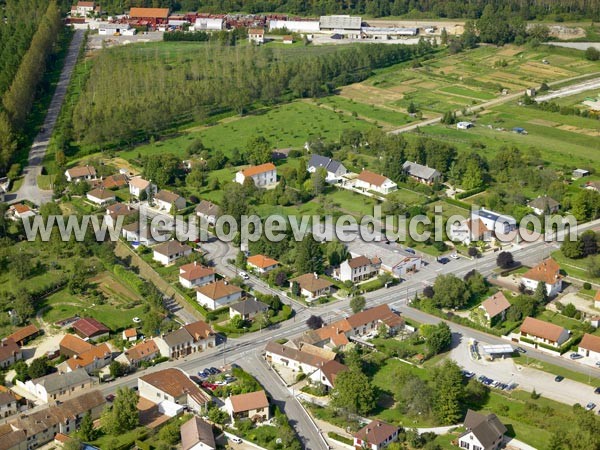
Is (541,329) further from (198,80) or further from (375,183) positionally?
(198,80)

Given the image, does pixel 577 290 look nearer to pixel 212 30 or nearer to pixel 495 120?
pixel 495 120

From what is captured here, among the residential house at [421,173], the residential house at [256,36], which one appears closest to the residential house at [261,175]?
the residential house at [421,173]

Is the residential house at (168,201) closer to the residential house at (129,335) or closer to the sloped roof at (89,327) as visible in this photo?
the sloped roof at (89,327)

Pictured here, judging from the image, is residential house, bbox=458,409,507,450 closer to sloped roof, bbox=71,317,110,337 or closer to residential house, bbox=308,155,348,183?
sloped roof, bbox=71,317,110,337

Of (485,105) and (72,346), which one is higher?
(485,105)

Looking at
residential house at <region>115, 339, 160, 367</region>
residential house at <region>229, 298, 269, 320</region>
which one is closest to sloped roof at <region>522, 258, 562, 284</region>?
residential house at <region>229, 298, 269, 320</region>

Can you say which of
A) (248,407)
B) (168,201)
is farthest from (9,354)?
(168,201)
